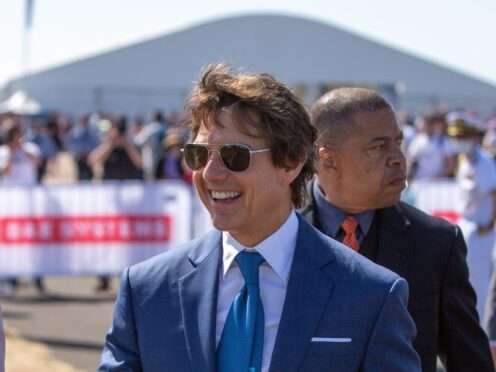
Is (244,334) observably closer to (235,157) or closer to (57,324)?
(235,157)

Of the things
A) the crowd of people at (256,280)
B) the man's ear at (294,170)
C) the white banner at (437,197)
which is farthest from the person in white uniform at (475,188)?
the man's ear at (294,170)

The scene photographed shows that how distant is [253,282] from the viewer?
276 cm

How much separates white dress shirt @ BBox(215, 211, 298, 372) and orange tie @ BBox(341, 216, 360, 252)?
80 cm

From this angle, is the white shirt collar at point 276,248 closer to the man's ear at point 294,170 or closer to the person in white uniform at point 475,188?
the man's ear at point 294,170

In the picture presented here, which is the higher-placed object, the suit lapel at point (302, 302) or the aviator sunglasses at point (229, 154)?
the aviator sunglasses at point (229, 154)

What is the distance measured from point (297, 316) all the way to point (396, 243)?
37.4 inches

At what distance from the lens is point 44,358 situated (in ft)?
27.1

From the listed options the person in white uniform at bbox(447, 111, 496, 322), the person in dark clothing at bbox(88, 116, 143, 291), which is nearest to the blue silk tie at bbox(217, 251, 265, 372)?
the person in white uniform at bbox(447, 111, 496, 322)

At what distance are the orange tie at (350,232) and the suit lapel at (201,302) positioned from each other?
87 cm

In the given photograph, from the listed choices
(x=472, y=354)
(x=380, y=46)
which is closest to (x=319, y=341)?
(x=472, y=354)

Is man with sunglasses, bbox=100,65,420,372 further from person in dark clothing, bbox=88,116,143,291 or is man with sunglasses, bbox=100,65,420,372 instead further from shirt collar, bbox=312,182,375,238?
person in dark clothing, bbox=88,116,143,291

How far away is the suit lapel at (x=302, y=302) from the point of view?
2.65m

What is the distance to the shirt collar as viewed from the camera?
12.2ft

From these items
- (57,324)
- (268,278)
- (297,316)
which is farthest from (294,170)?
(57,324)
